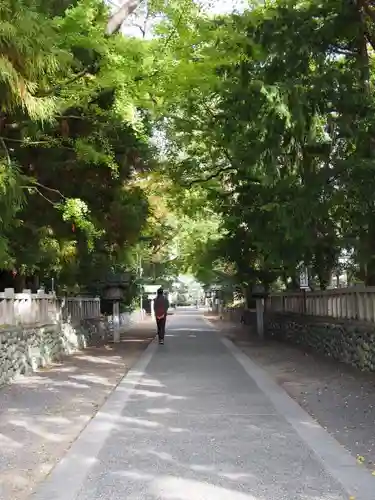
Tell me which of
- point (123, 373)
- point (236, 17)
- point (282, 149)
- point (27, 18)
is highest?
point (236, 17)

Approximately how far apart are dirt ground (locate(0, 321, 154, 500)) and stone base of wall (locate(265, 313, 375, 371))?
4752 mm

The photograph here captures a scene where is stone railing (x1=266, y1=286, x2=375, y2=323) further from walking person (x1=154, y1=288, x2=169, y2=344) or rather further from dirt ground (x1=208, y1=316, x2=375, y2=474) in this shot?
walking person (x1=154, y1=288, x2=169, y2=344)

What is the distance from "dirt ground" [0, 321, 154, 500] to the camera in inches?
216

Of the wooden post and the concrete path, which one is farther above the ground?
the wooden post

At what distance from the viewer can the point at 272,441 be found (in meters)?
6.45

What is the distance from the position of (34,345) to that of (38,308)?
165 cm

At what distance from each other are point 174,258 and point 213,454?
41904 mm

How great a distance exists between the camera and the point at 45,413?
817 centimetres

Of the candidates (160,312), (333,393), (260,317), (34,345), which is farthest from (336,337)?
(260,317)

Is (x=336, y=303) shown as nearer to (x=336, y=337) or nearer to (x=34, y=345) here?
(x=336, y=337)

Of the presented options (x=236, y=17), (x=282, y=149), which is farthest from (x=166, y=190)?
(x=282, y=149)

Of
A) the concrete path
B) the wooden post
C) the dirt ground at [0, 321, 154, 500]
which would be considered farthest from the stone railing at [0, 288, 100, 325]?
the wooden post

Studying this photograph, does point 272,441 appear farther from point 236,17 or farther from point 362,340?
point 236,17

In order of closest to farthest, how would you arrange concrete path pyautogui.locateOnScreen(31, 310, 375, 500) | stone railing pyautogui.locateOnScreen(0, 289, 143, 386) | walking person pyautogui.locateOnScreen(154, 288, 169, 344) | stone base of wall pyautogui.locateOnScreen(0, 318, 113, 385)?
concrete path pyautogui.locateOnScreen(31, 310, 375, 500)
stone base of wall pyautogui.locateOnScreen(0, 318, 113, 385)
stone railing pyautogui.locateOnScreen(0, 289, 143, 386)
walking person pyautogui.locateOnScreen(154, 288, 169, 344)
